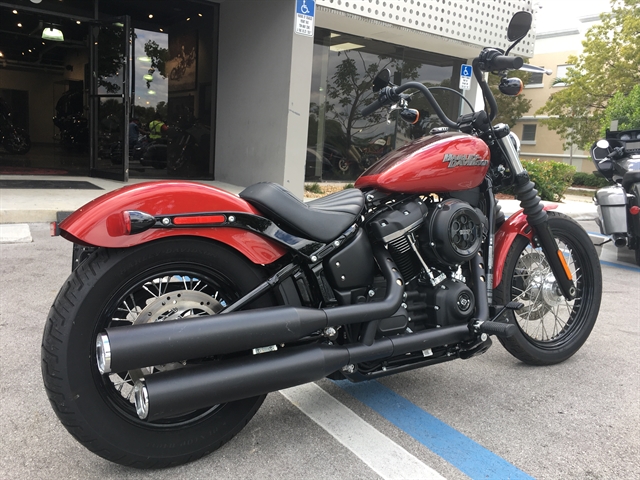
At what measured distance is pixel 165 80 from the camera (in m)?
12.1

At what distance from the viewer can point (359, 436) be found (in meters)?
2.38

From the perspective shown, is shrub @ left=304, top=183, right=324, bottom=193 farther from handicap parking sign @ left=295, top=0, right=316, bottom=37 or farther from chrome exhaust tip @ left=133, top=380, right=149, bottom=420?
chrome exhaust tip @ left=133, top=380, right=149, bottom=420

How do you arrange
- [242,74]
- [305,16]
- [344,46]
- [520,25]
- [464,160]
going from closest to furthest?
[464,160], [520,25], [305,16], [242,74], [344,46]

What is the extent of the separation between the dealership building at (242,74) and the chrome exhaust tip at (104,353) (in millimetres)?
7951

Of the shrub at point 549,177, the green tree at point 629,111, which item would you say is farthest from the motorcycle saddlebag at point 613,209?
the shrub at point 549,177

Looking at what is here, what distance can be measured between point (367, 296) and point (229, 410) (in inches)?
31.8

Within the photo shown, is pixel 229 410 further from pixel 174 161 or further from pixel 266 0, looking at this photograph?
pixel 174 161

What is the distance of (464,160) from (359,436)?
146 centimetres

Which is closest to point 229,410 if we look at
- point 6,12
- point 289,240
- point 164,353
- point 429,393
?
point 164,353

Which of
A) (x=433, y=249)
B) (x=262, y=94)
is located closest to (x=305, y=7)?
(x=262, y=94)

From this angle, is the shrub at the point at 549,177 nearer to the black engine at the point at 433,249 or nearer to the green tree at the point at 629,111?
the green tree at the point at 629,111

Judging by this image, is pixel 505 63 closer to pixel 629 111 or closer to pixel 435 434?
pixel 435 434

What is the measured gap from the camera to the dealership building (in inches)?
385

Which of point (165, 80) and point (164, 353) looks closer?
point (164, 353)
